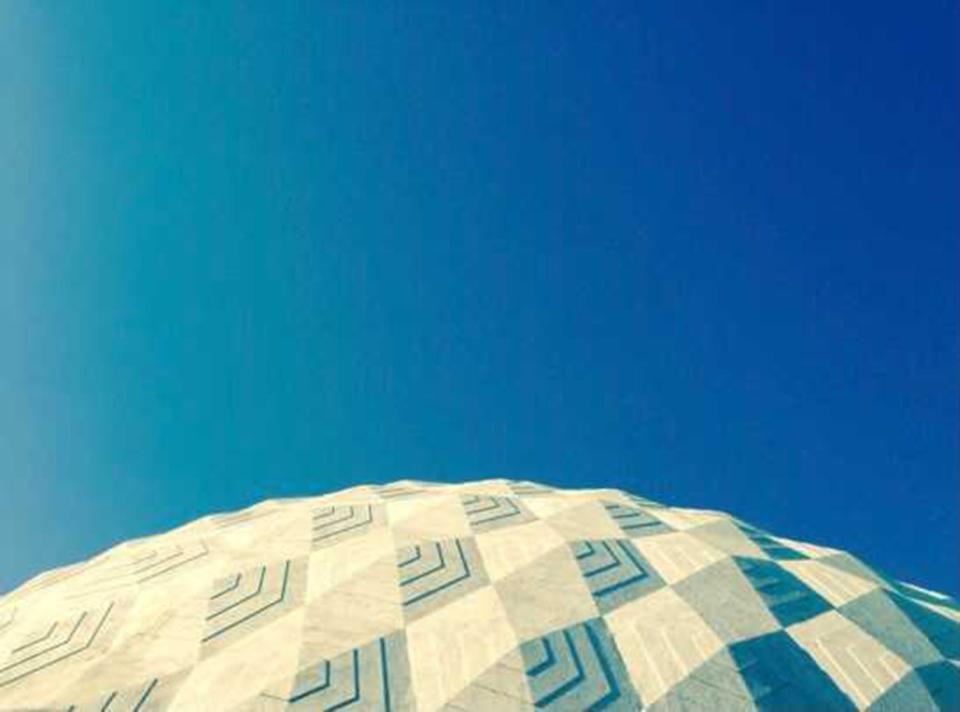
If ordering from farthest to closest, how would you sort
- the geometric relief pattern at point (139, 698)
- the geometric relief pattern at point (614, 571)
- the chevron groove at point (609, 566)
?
the chevron groove at point (609, 566) < the geometric relief pattern at point (614, 571) < the geometric relief pattern at point (139, 698)

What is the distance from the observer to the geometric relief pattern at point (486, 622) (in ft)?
40.5

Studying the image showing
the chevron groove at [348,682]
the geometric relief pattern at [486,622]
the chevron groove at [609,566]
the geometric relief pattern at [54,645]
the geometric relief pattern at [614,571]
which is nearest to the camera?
the chevron groove at [348,682]

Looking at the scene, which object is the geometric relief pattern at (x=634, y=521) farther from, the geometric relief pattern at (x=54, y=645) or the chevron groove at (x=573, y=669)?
the geometric relief pattern at (x=54, y=645)

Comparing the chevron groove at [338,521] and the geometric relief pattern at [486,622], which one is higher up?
the chevron groove at [338,521]

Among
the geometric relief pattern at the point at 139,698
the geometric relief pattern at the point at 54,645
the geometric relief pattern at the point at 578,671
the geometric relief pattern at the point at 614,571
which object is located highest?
the geometric relief pattern at the point at 54,645

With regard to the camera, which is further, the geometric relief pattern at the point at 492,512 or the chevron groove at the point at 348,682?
the geometric relief pattern at the point at 492,512

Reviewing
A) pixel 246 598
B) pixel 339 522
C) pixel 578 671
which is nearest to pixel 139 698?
pixel 246 598

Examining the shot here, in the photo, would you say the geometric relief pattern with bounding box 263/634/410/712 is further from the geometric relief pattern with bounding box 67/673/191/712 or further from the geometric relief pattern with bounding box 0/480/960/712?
the geometric relief pattern with bounding box 67/673/191/712

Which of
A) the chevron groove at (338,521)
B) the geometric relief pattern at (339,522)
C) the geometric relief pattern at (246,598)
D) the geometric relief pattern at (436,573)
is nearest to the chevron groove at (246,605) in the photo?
the geometric relief pattern at (246,598)

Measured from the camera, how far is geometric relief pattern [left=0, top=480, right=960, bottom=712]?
12359 mm

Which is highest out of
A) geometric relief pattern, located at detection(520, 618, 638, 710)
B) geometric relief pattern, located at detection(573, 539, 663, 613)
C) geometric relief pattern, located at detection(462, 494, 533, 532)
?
geometric relief pattern, located at detection(462, 494, 533, 532)

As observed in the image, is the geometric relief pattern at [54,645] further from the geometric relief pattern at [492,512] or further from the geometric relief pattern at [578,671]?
the geometric relief pattern at [578,671]

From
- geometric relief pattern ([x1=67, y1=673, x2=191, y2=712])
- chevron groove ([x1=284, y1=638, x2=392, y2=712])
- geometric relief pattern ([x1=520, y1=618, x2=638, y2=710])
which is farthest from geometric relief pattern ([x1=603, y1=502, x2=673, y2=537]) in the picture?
geometric relief pattern ([x1=67, y1=673, x2=191, y2=712])

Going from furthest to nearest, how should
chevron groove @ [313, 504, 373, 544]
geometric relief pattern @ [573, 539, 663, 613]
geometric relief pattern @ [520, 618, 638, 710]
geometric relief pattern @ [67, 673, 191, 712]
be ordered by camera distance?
1. chevron groove @ [313, 504, 373, 544]
2. geometric relief pattern @ [573, 539, 663, 613]
3. geometric relief pattern @ [67, 673, 191, 712]
4. geometric relief pattern @ [520, 618, 638, 710]
